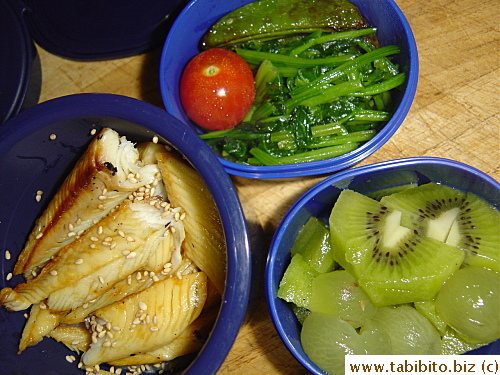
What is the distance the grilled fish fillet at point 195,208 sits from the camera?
1402mm

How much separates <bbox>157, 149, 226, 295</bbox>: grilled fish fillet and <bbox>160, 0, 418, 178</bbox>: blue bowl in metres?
0.27

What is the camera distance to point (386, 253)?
1389 mm

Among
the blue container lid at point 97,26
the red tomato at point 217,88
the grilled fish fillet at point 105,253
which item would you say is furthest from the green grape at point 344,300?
the blue container lid at point 97,26

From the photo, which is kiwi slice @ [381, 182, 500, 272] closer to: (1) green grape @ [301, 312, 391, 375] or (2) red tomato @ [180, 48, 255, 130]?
(1) green grape @ [301, 312, 391, 375]

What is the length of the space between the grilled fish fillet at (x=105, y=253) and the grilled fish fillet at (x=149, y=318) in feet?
0.29

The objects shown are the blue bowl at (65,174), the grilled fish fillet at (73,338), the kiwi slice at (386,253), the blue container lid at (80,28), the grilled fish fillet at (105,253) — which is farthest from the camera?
the blue container lid at (80,28)

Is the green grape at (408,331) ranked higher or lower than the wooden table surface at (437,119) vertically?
lower

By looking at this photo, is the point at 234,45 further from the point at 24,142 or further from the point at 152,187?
the point at 24,142

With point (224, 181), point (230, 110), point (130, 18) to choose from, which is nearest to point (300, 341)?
point (224, 181)

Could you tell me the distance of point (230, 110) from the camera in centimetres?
178

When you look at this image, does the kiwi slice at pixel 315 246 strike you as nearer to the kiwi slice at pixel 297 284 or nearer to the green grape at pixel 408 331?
the kiwi slice at pixel 297 284

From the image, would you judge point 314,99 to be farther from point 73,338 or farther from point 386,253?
point 73,338

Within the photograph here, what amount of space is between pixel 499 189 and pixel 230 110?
3.02 feet

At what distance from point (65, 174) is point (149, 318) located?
1.78 ft
